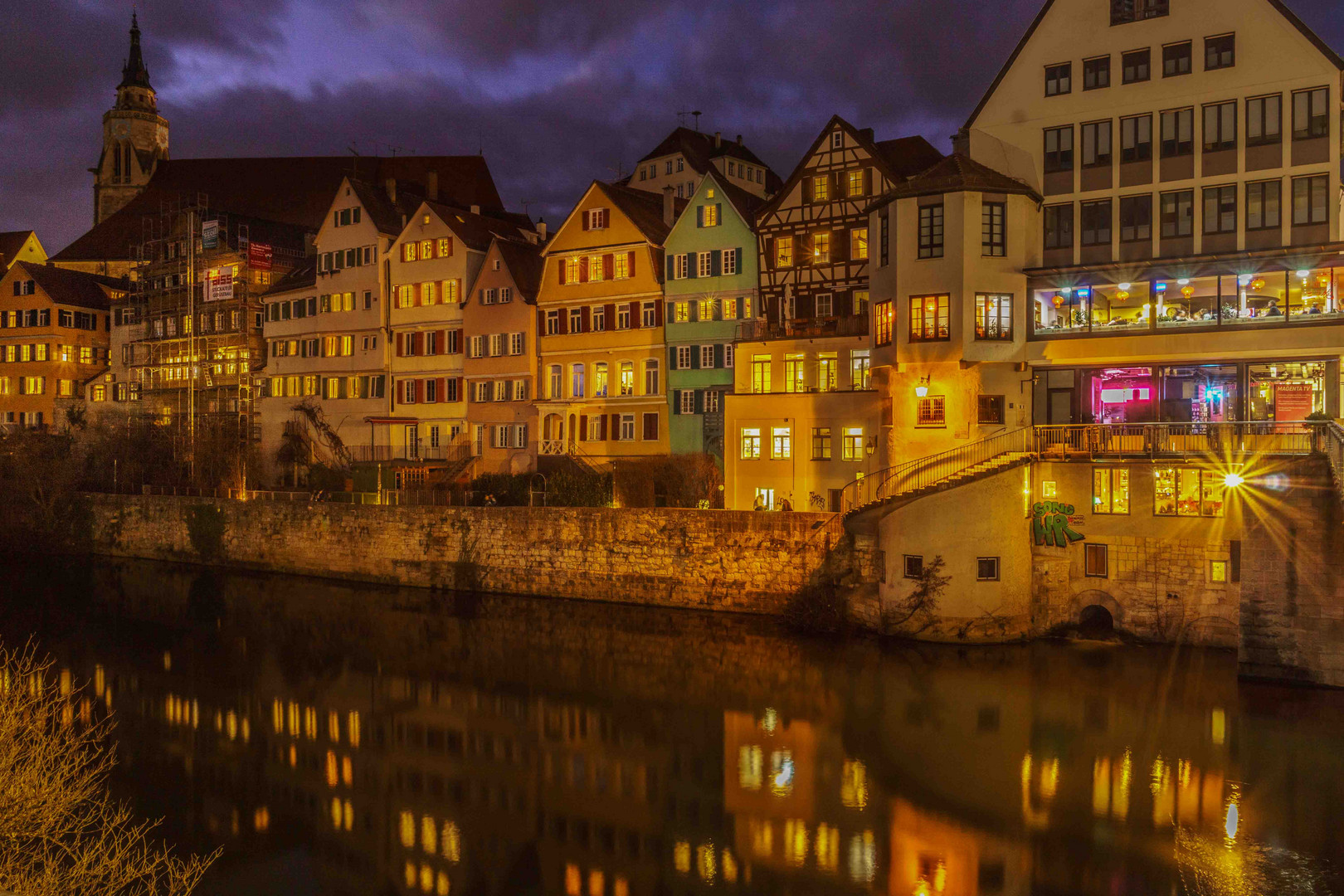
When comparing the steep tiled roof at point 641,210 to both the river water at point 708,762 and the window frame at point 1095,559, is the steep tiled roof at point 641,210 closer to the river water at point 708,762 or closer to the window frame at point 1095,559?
the river water at point 708,762

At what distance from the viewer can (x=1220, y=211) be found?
27828 mm

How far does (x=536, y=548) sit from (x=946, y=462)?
1433 cm

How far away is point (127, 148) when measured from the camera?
95.8 m

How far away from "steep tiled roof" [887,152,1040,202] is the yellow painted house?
589 inches

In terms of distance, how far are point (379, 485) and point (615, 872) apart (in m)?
29.8

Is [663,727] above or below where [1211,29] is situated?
below

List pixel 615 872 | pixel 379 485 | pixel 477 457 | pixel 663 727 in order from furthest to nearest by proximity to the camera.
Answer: pixel 477 457 < pixel 379 485 < pixel 663 727 < pixel 615 872

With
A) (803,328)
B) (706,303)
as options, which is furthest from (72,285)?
(803,328)

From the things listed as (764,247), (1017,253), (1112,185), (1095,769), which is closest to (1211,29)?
(1112,185)

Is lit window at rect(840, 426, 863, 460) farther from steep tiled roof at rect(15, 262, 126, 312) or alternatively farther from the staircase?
steep tiled roof at rect(15, 262, 126, 312)

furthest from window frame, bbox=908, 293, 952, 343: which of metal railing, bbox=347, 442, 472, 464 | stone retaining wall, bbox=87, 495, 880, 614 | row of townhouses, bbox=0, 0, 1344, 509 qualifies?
metal railing, bbox=347, 442, 472, 464

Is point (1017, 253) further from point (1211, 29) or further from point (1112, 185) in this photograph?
point (1211, 29)

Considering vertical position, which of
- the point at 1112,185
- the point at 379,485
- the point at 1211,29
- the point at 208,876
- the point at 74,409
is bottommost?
the point at 208,876

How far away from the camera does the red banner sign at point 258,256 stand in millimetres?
58844
